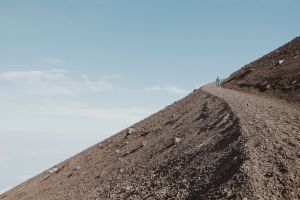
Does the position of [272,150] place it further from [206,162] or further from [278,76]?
[278,76]

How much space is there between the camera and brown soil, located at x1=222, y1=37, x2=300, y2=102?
41.4 meters

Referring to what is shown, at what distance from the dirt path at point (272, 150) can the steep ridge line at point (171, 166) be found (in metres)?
0.46

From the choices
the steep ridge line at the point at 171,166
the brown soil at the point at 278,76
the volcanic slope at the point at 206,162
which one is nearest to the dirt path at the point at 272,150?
the volcanic slope at the point at 206,162

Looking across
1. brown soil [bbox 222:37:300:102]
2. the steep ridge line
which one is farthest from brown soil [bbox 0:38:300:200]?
brown soil [bbox 222:37:300:102]

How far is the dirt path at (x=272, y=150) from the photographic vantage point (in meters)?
16.2

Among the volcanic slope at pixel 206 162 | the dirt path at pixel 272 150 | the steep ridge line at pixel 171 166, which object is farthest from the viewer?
the steep ridge line at pixel 171 166

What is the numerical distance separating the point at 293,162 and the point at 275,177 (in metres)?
1.65

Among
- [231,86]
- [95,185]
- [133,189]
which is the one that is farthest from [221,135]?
[231,86]

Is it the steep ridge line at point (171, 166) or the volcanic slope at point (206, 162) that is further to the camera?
the steep ridge line at point (171, 166)

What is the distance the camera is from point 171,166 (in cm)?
2486

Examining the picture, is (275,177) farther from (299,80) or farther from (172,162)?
(299,80)

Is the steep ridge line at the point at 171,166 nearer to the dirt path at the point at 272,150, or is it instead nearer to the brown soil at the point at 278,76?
the dirt path at the point at 272,150

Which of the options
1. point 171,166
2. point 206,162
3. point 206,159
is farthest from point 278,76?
point 206,162

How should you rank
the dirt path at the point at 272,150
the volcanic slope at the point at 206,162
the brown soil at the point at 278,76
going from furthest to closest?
1. the brown soil at the point at 278,76
2. the volcanic slope at the point at 206,162
3. the dirt path at the point at 272,150
